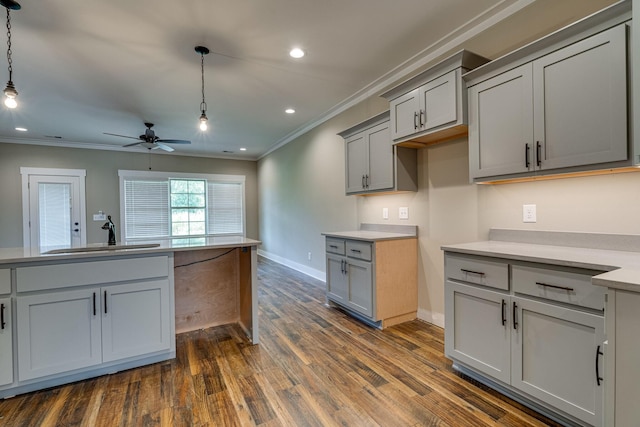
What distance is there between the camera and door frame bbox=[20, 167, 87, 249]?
5758 mm

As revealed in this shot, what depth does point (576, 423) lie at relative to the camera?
5.01 feet

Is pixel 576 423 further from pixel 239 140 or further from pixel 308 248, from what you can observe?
pixel 239 140

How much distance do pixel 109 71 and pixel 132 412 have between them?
3234 mm

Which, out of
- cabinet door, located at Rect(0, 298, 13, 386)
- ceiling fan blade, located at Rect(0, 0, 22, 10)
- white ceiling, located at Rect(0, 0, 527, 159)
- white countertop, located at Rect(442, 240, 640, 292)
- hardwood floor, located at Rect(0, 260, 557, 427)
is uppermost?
white ceiling, located at Rect(0, 0, 527, 159)

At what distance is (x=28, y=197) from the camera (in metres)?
5.78

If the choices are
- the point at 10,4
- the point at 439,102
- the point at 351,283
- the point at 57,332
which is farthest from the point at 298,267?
the point at 10,4

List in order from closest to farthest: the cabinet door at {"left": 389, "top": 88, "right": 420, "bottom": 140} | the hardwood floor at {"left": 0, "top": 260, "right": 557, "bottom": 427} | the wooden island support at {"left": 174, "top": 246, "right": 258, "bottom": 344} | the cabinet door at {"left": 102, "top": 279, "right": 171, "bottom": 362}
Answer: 1. the hardwood floor at {"left": 0, "top": 260, "right": 557, "bottom": 427}
2. the cabinet door at {"left": 102, "top": 279, "right": 171, "bottom": 362}
3. the cabinet door at {"left": 389, "top": 88, "right": 420, "bottom": 140}
4. the wooden island support at {"left": 174, "top": 246, "right": 258, "bottom": 344}

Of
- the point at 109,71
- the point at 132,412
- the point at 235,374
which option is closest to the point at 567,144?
the point at 235,374

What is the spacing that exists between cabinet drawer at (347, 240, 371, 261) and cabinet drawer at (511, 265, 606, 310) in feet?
4.59

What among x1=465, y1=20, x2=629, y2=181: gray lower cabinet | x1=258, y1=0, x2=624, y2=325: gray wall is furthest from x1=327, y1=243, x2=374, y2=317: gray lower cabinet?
x1=465, y1=20, x2=629, y2=181: gray lower cabinet

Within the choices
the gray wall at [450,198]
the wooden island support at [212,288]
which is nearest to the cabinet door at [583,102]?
the gray wall at [450,198]

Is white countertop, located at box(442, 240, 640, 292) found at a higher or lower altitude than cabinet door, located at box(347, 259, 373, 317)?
higher

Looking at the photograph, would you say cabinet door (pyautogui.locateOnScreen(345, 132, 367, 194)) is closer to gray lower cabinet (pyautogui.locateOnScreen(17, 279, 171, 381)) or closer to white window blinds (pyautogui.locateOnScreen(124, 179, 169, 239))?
gray lower cabinet (pyautogui.locateOnScreen(17, 279, 171, 381))

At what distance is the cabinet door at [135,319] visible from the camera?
2.16 meters
